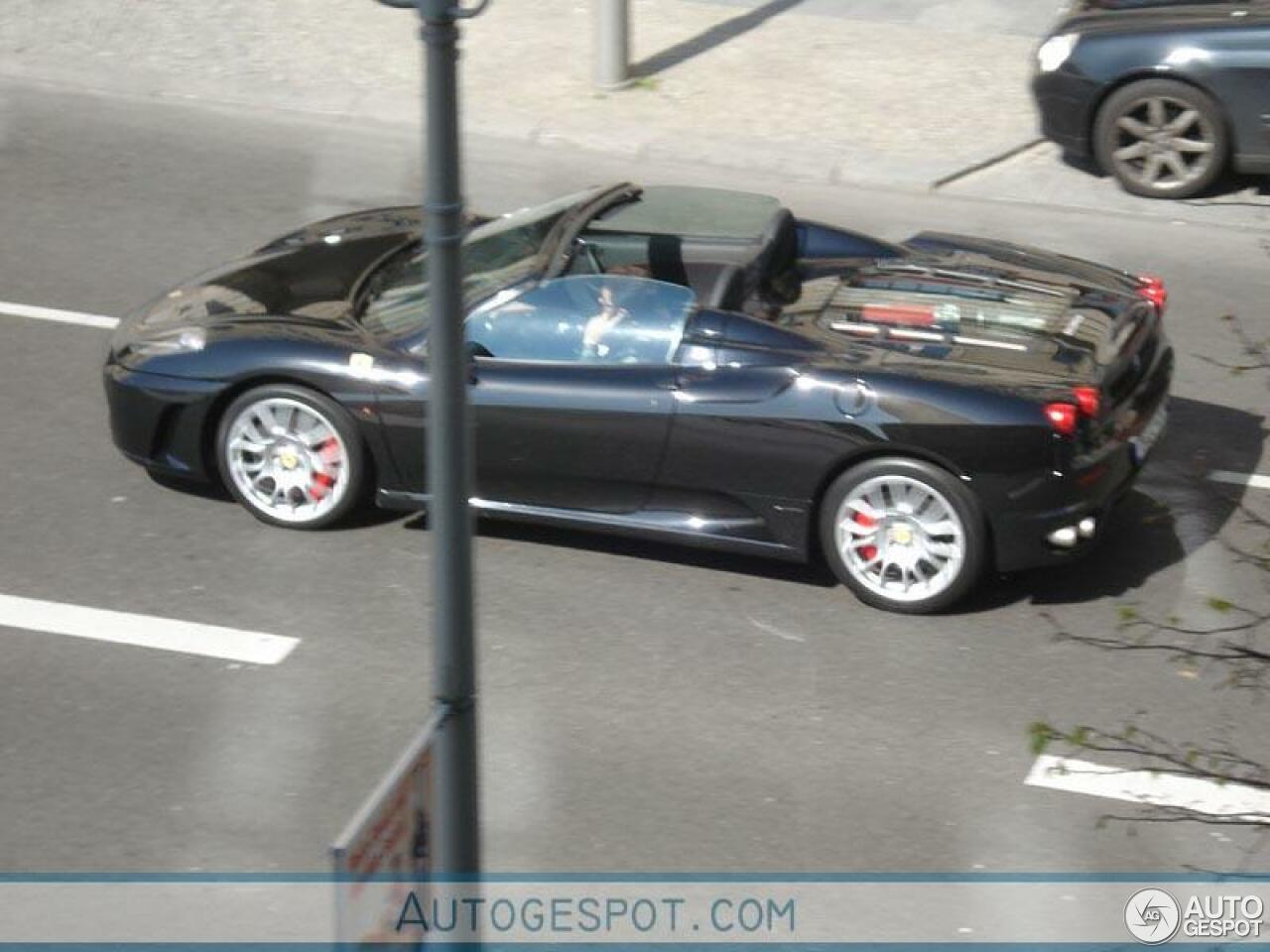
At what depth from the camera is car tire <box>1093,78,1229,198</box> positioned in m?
12.5

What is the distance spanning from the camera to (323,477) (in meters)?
8.65

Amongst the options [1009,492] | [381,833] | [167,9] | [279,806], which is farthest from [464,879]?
[167,9]

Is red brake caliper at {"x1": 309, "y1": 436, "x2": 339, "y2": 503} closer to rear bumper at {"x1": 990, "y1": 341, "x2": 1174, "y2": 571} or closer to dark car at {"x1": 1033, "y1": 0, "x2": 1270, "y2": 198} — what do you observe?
rear bumper at {"x1": 990, "y1": 341, "x2": 1174, "y2": 571}

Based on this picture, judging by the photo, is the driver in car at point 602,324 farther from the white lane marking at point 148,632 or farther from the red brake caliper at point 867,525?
the white lane marking at point 148,632

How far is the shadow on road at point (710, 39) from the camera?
1481 centimetres

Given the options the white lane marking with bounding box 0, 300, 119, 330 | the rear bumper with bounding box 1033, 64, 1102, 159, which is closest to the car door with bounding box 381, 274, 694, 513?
the white lane marking with bounding box 0, 300, 119, 330

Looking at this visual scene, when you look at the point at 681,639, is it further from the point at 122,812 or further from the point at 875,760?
the point at 122,812

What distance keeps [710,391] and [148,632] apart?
7.91ft

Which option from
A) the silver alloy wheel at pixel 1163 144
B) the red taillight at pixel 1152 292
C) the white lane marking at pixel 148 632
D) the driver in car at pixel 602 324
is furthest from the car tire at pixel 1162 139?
the white lane marking at pixel 148 632

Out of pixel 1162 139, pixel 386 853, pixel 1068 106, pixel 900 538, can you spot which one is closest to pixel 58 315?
pixel 900 538

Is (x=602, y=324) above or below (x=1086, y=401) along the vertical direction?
above

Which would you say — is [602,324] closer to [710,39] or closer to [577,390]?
[577,390]

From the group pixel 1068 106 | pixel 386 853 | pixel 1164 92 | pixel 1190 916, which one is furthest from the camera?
pixel 1068 106

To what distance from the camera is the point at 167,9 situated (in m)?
15.8
